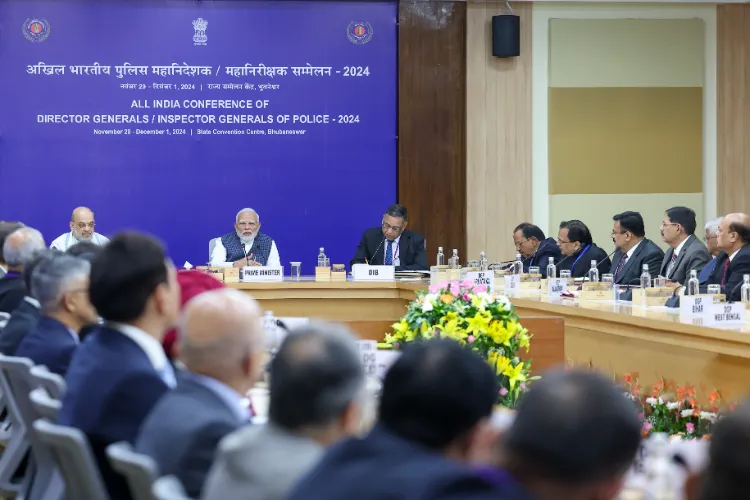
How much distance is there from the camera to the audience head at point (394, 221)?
884 cm

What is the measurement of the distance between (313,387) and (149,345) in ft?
3.07

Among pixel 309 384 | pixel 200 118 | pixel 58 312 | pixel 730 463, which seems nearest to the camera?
pixel 730 463

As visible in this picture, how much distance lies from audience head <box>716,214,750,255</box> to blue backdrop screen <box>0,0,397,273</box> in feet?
13.4

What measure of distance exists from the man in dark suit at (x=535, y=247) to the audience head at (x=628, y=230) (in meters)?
1.05

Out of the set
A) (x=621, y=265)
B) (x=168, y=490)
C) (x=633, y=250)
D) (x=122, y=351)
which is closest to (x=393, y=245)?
(x=621, y=265)

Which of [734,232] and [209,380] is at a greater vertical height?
[734,232]

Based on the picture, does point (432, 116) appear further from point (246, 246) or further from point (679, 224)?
point (679, 224)

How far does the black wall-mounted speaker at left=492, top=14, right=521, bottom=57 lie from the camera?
394 inches

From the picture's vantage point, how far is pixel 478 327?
3.81 m

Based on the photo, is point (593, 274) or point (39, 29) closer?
point (593, 274)

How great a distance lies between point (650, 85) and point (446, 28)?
78.5 inches

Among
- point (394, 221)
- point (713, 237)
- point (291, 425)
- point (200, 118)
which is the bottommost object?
point (291, 425)

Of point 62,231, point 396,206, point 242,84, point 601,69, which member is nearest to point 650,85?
point 601,69

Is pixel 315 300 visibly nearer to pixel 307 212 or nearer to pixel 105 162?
pixel 307 212
